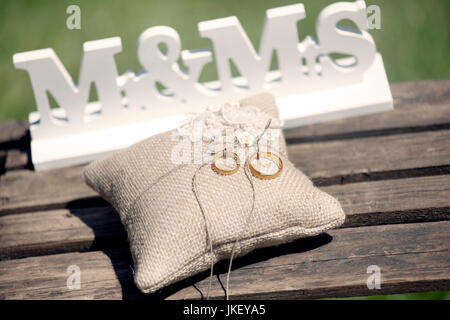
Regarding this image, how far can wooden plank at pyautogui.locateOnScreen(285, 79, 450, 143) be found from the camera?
6.31 ft

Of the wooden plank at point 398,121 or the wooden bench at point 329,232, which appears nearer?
the wooden bench at point 329,232

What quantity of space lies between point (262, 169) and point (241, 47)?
70 cm

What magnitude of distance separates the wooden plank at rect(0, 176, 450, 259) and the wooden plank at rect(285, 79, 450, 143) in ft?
0.97

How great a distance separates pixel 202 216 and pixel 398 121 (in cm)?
104

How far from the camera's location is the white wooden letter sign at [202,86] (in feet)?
6.17

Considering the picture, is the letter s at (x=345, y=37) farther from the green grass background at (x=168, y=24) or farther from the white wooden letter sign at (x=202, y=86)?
the green grass background at (x=168, y=24)

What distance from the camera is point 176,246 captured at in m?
1.29

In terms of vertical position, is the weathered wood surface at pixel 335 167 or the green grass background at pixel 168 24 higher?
the green grass background at pixel 168 24

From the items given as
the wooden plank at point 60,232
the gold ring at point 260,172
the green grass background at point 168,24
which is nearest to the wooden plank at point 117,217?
the wooden plank at point 60,232

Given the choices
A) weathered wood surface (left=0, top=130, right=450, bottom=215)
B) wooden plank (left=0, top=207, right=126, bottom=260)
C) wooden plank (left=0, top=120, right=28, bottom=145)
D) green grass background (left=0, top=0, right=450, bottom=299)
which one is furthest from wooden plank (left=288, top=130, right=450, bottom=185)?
wooden plank (left=0, top=120, right=28, bottom=145)

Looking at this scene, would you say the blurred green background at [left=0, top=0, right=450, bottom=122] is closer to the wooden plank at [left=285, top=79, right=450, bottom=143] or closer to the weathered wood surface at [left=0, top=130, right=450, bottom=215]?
the wooden plank at [left=285, top=79, right=450, bottom=143]

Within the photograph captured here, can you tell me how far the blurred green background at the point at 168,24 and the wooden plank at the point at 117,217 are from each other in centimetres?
128
